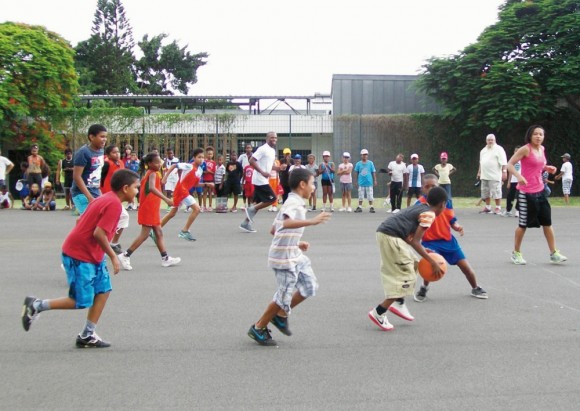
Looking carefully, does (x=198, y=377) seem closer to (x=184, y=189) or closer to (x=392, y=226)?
(x=392, y=226)

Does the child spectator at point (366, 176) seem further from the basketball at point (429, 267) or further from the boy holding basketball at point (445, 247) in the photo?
the basketball at point (429, 267)

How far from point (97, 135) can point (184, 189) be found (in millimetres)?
3524

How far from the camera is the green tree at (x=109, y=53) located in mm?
60719

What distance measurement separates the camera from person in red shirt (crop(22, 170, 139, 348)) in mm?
5332

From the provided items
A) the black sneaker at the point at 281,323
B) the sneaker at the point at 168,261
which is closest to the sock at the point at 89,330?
the black sneaker at the point at 281,323

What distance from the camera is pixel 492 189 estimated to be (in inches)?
701

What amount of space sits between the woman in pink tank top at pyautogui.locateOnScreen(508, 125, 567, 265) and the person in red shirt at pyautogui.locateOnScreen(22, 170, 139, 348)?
5.84 meters

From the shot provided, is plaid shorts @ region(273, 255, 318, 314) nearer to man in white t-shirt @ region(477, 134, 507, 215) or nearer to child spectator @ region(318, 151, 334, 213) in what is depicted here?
man in white t-shirt @ region(477, 134, 507, 215)

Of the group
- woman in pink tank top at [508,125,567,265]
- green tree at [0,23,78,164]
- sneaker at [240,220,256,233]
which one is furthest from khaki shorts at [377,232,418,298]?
green tree at [0,23,78,164]

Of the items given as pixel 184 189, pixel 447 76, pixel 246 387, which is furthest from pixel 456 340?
pixel 447 76

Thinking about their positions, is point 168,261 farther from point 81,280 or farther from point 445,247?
point 81,280

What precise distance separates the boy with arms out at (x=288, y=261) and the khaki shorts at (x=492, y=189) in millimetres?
13179

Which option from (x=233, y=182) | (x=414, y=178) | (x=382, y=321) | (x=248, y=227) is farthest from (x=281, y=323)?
(x=414, y=178)

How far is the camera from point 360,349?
18.0 feet
